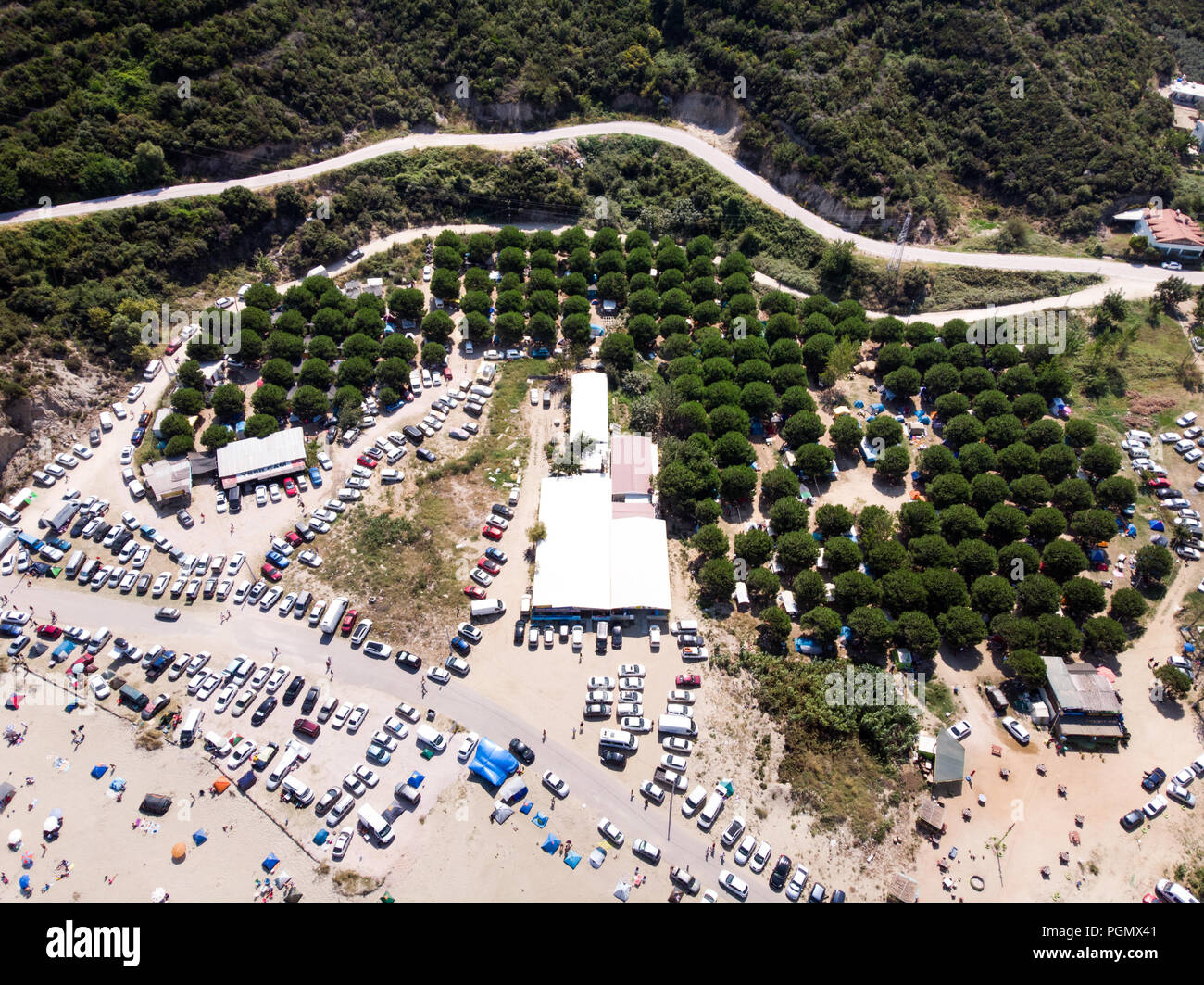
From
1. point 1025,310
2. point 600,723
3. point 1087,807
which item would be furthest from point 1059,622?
point 1025,310

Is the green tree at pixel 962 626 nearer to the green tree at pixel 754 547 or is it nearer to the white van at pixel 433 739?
the green tree at pixel 754 547

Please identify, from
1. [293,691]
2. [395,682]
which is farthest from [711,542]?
[293,691]

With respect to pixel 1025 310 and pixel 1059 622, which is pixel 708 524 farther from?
pixel 1025 310

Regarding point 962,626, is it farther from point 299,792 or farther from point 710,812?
point 299,792

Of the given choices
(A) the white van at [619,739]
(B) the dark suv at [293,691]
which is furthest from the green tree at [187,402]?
(A) the white van at [619,739]

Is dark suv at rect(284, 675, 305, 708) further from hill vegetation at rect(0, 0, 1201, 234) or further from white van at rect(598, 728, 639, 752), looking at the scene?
hill vegetation at rect(0, 0, 1201, 234)

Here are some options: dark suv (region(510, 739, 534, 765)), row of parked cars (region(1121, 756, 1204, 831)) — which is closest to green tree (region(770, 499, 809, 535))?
dark suv (region(510, 739, 534, 765))
